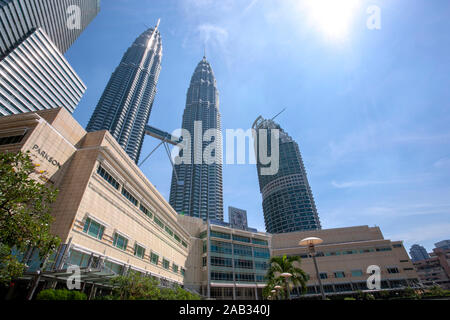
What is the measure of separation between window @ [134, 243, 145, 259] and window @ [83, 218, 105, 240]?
607 centimetres

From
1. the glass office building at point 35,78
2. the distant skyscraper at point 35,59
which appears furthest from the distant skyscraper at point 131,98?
the glass office building at point 35,78

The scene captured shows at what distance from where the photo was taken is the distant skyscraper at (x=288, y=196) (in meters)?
136

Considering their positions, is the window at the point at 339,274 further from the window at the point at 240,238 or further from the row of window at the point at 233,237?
the window at the point at 240,238

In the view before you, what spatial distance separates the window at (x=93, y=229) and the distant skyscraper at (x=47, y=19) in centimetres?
9893

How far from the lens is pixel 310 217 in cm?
13450

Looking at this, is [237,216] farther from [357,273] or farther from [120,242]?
[120,242]

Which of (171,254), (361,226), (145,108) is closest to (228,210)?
(361,226)

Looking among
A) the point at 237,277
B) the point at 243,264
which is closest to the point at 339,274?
the point at 243,264

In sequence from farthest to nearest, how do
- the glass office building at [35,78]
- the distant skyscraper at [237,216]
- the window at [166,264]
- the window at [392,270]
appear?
the distant skyscraper at [237,216] → the glass office building at [35,78] → the window at [392,270] → the window at [166,264]

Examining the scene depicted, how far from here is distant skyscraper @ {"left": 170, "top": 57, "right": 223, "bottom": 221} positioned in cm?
13388

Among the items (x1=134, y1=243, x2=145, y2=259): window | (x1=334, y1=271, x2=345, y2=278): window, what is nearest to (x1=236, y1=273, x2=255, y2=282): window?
(x1=334, y1=271, x2=345, y2=278): window

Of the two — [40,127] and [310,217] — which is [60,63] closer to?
[40,127]

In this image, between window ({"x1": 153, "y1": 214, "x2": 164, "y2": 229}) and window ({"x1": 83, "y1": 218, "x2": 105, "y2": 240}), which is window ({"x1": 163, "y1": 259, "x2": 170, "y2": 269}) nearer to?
window ({"x1": 153, "y1": 214, "x2": 164, "y2": 229})

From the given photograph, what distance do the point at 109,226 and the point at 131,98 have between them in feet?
443
